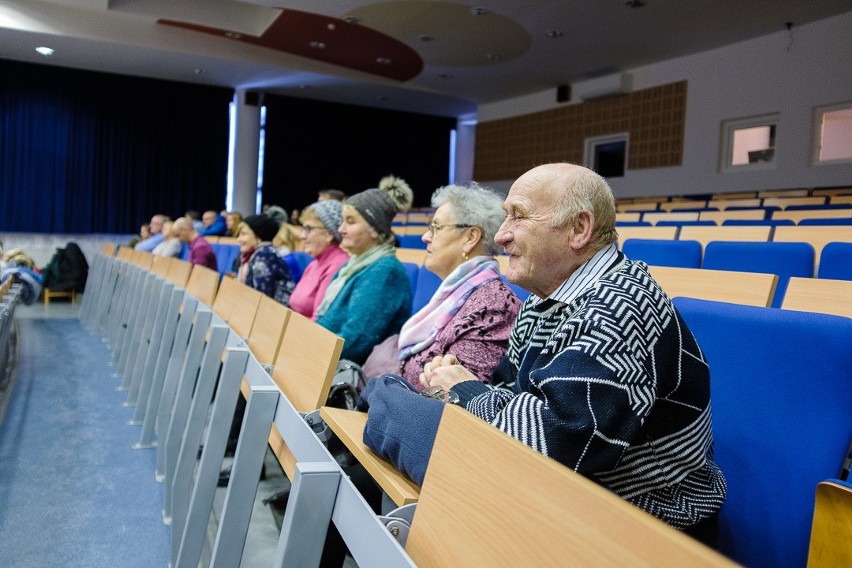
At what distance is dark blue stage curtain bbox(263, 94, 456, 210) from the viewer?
12250mm

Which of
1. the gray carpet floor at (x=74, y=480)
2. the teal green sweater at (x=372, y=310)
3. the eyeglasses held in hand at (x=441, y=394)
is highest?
the teal green sweater at (x=372, y=310)

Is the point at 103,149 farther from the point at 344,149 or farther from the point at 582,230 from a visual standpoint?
the point at 582,230

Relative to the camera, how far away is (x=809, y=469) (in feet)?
3.27

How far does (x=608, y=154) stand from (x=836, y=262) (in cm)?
824

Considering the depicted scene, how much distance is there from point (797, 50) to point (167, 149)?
31.2ft

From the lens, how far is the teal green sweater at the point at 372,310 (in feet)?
7.09

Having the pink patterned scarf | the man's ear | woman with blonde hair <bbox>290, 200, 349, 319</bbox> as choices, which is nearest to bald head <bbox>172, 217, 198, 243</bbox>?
woman with blonde hair <bbox>290, 200, 349, 319</bbox>

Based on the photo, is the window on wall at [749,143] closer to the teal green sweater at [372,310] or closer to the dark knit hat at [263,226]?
the dark knit hat at [263,226]

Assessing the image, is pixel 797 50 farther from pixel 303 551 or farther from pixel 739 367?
pixel 303 551

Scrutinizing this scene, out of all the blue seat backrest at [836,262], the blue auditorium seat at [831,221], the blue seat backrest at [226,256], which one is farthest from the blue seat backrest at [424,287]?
the blue seat backrest at [226,256]

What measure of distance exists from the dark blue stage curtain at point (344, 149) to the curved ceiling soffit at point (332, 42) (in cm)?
222

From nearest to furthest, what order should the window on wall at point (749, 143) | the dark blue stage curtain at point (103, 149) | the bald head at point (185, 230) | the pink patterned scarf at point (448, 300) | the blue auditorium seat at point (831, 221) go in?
the pink patterned scarf at point (448, 300) < the blue auditorium seat at point (831, 221) < the bald head at point (185, 230) < the window on wall at point (749, 143) < the dark blue stage curtain at point (103, 149)

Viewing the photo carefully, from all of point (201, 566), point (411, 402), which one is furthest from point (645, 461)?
point (201, 566)

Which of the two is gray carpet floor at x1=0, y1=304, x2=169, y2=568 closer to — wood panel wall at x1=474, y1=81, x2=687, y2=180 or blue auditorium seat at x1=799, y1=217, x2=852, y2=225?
blue auditorium seat at x1=799, y1=217, x2=852, y2=225
